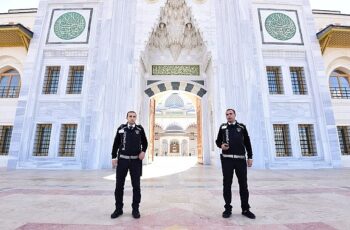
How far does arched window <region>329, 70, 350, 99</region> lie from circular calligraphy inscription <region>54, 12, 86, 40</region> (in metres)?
11.6

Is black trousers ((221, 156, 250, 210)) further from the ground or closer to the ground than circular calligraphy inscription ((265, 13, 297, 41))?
closer to the ground

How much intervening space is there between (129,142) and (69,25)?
8.68 meters

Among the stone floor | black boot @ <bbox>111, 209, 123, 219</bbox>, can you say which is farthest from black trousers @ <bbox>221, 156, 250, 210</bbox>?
black boot @ <bbox>111, 209, 123, 219</bbox>

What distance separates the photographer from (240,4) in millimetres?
8383

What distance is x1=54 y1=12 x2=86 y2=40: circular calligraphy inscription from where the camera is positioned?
8547 millimetres

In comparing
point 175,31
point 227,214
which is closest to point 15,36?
point 175,31

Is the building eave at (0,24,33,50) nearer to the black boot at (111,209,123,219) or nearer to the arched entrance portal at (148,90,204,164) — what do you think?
the black boot at (111,209,123,219)

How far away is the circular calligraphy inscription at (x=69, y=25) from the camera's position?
336 inches

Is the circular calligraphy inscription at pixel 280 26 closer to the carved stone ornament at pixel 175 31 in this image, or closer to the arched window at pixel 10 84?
the carved stone ornament at pixel 175 31

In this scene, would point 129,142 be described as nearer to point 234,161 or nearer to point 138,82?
point 234,161

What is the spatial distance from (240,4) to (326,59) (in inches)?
191

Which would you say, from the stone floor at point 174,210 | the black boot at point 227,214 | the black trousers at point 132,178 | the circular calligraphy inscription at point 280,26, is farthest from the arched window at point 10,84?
the circular calligraphy inscription at point 280,26

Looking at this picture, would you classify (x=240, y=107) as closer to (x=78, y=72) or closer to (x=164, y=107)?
(x=78, y=72)

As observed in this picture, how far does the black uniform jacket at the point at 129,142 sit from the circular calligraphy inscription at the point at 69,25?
7.98 m
